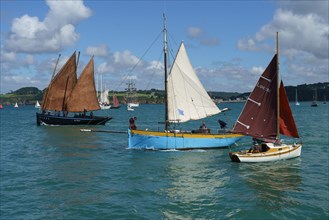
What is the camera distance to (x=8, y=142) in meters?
55.5

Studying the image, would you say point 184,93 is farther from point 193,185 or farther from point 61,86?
point 61,86

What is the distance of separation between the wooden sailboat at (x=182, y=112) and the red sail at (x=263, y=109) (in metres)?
6.28

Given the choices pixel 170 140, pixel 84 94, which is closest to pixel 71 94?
pixel 84 94

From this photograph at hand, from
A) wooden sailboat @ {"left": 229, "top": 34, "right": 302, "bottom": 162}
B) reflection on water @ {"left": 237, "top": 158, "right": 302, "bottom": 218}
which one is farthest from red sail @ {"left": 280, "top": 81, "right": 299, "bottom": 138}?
reflection on water @ {"left": 237, "top": 158, "right": 302, "bottom": 218}

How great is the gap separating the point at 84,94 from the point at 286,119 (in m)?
51.2

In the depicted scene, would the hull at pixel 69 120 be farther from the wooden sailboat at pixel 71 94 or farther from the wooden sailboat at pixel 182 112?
the wooden sailboat at pixel 182 112

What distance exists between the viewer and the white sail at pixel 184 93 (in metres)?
42.9

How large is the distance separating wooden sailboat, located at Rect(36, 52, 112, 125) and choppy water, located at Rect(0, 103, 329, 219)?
37.1 m

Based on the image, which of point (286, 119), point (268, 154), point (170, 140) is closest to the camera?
point (268, 154)

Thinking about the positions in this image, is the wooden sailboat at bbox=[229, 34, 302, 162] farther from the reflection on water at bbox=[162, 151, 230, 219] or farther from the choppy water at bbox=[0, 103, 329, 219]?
the reflection on water at bbox=[162, 151, 230, 219]

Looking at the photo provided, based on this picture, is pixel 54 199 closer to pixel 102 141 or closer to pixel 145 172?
pixel 145 172

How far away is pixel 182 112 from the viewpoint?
142ft

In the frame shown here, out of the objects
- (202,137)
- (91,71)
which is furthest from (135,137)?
(91,71)

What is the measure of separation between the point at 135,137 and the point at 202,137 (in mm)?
7049
